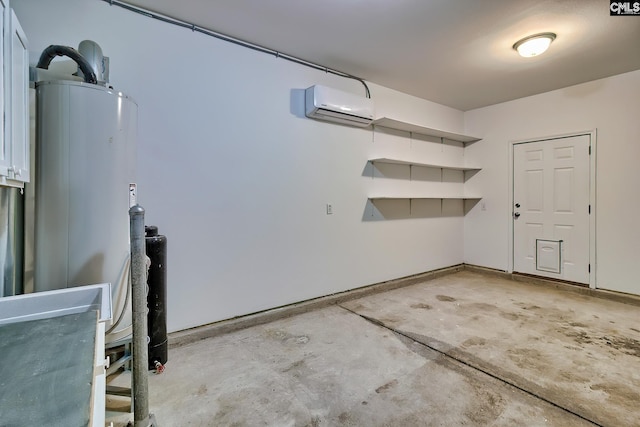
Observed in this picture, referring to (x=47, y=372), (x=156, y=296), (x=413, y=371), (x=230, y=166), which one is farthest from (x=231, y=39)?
(x=413, y=371)

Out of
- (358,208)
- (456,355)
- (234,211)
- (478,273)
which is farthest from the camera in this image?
(478,273)

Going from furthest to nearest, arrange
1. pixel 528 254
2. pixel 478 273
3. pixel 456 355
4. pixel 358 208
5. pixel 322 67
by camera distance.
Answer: pixel 478 273, pixel 528 254, pixel 358 208, pixel 322 67, pixel 456 355

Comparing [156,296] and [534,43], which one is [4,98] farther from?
[534,43]

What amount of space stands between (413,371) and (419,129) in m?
3.29

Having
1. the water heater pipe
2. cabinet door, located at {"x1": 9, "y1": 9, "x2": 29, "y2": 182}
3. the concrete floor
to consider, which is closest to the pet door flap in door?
the concrete floor

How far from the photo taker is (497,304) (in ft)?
11.9

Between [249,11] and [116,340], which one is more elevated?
[249,11]

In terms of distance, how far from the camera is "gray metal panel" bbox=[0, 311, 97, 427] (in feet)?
2.08

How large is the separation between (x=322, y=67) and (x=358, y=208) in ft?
5.72

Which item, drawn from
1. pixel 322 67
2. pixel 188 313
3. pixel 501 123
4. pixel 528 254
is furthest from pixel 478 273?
pixel 188 313

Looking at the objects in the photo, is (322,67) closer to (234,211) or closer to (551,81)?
(234,211)

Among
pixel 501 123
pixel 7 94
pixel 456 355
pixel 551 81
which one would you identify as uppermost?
pixel 551 81

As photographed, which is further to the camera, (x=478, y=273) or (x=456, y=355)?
(x=478, y=273)

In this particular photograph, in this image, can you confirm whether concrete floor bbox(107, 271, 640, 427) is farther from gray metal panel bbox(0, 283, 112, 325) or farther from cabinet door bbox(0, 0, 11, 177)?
cabinet door bbox(0, 0, 11, 177)
